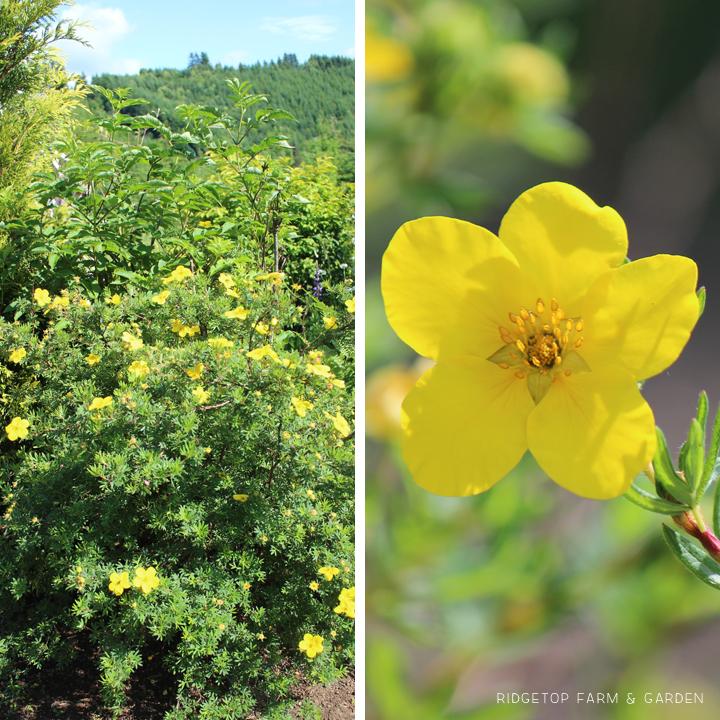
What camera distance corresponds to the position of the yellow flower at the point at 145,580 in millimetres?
1223

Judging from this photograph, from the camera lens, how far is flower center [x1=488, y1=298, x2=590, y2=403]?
0.97ft

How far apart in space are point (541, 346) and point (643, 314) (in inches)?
1.9

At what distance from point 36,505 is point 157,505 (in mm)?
361

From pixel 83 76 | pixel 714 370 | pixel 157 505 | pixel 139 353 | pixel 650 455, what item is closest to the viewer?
pixel 650 455

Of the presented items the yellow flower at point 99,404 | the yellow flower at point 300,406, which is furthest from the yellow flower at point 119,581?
the yellow flower at point 300,406

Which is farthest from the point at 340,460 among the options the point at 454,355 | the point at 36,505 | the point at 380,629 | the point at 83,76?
the point at 83,76

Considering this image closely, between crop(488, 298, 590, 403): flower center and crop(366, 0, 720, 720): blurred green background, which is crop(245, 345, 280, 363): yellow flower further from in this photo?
crop(488, 298, 590, 403): flower center

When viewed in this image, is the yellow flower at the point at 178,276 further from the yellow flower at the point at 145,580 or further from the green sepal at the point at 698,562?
the green sepal at the point at 698,562

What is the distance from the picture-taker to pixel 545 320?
31 centimetres

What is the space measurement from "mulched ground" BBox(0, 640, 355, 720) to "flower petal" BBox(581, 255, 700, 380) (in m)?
1.49

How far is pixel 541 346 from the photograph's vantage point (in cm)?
29

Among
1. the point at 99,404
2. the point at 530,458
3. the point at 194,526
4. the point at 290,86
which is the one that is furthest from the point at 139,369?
the point at 290,86

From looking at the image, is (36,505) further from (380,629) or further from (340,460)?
(380,629)

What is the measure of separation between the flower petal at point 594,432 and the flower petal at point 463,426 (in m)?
0.01
